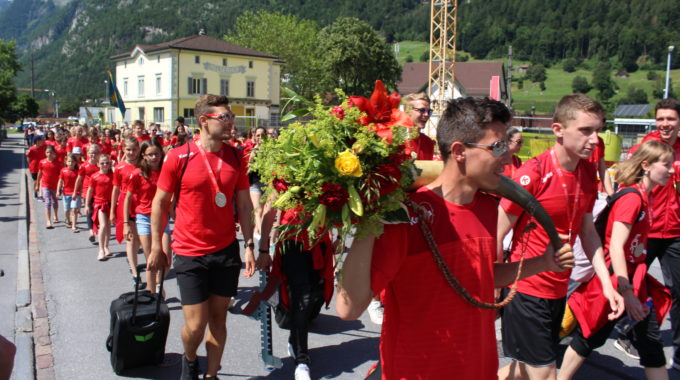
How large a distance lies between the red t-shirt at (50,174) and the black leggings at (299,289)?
9423 millimetres

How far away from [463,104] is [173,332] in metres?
4.54

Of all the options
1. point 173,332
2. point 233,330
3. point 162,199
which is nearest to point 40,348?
point 173,332

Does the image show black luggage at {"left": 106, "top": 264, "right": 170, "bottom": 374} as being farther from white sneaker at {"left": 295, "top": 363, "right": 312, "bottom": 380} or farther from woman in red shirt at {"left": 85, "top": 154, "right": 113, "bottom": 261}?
woman in red shirt at {"left": 85, "top": 154, "right": 113, "bottom": 261}

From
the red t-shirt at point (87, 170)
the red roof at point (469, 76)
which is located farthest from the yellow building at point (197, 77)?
the red t-shirt at point (87, 170)

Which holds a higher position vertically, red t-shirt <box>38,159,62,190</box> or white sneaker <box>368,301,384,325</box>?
red t-shirt <box>38,159,62,190</box>

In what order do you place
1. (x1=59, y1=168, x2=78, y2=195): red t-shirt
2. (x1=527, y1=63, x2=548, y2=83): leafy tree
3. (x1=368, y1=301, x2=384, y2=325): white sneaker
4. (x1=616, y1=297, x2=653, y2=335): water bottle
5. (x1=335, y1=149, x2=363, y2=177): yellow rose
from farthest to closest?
1. (x1=527, y1=63, x2=548, y2=83): leafy tree
2. (x1=59, y1=168, x2=78, y2=195): red t-shirt
3. (x1=368, y1=301, x2=384, y2=325): white sneaker
4. (x1=616, y1=297, x2=653, y2=335): water bottle
5. (x1=335, y1=149, x2=363, y2=177): yellow rose

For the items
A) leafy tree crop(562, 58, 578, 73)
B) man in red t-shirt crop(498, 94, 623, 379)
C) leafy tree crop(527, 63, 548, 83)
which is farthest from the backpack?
leafy tree crop(562, 58, 578, 73)

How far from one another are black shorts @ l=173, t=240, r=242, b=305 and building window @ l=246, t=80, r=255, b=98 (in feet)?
179

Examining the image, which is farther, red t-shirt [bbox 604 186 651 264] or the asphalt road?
the asphalt road

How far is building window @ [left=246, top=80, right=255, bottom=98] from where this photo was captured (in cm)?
5709

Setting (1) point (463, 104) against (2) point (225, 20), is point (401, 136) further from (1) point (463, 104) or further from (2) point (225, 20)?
(2) point (225, 20)

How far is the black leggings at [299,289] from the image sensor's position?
15.3ft

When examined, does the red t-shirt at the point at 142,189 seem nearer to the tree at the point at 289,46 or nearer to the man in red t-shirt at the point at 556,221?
the man in red t-shirt at the point at 556,221

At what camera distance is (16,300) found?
6.77 metres
